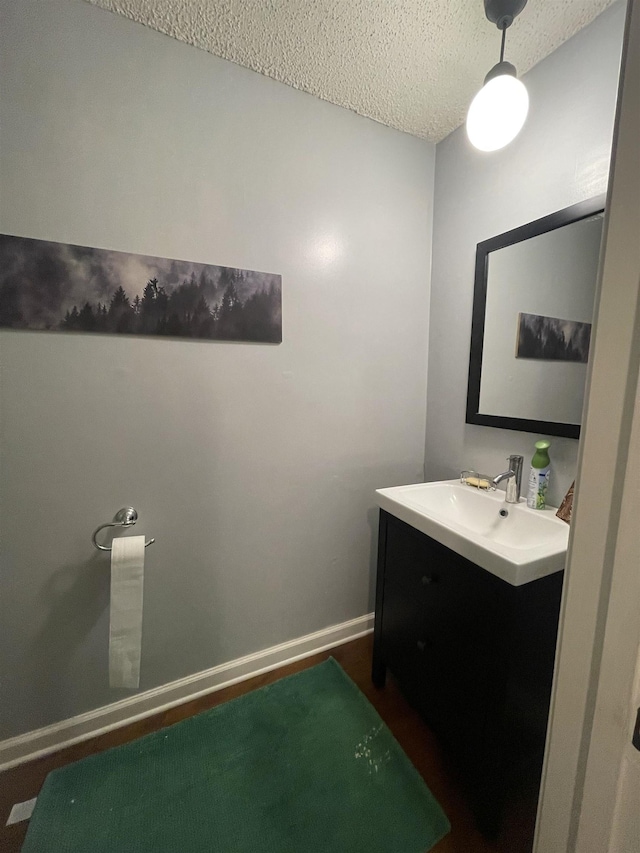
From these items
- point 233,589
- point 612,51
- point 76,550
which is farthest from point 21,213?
point 612,51

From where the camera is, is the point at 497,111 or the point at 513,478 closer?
the point at 497,111

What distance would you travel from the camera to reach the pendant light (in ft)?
3.05

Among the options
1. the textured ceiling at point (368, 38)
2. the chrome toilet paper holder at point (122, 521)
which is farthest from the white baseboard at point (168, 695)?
the textured ceiling at point (368, 38)

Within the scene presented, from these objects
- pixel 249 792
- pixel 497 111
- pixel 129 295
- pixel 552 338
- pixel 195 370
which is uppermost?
pixel 497 111

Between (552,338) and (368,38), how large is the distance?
1161 mm

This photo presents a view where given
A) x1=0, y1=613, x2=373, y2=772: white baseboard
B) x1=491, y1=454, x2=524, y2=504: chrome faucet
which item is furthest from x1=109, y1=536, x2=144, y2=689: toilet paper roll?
x1=491, y1=454, x2=524, y2=504: chrome faucet

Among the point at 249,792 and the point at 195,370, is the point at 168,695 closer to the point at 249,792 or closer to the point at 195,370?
the point at 249,792

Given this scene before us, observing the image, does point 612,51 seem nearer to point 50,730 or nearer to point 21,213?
point 21,213

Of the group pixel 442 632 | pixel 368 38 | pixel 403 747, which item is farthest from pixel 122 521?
pixel 368 38

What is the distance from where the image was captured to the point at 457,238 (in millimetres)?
1441

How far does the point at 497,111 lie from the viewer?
1009 millimetres

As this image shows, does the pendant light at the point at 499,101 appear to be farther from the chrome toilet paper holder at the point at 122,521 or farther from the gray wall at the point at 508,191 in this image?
the chrome toilet paper holder at the point at 122,521

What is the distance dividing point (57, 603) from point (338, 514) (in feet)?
3.54

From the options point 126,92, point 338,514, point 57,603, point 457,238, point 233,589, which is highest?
point 126,92
